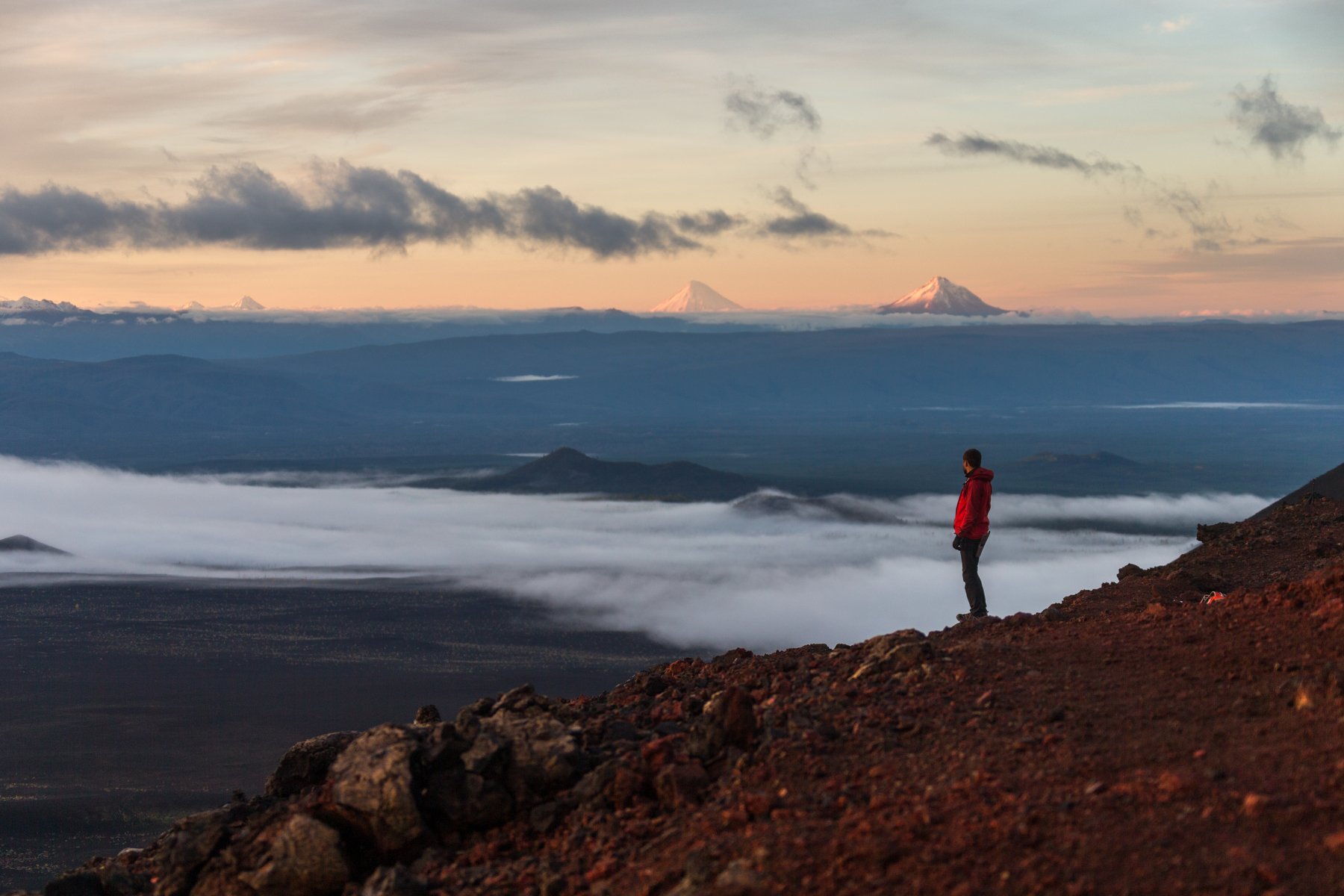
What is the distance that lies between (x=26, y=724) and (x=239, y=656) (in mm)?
26958

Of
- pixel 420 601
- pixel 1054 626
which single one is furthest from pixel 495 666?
pixel 1054 626

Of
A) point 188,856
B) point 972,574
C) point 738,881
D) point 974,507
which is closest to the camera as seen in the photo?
point 738,881

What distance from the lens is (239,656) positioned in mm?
122812

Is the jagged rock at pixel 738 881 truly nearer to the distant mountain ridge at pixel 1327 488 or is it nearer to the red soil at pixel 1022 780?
the red soil at pixel 1022 780

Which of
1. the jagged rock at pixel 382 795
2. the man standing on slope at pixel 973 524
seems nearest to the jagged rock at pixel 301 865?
the jagged rock at pixel 382 795

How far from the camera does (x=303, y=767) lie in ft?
37.0

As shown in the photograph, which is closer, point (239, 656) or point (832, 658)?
point (832, 658)

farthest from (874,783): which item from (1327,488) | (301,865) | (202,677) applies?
(202,677)

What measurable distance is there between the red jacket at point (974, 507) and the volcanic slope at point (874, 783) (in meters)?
2.60

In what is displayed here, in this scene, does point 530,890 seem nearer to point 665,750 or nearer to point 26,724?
point 665,750

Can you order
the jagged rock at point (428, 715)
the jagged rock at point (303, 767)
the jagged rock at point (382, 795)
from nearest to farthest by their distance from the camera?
the jagged rock at point (382, 795), the jagged rock at point (303, 767), the jagged rock at point (428, 715)

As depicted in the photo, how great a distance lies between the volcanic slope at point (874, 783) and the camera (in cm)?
694

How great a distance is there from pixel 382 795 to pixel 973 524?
25.8ft

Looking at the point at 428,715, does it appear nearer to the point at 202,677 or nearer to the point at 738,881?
the point at 738,881
